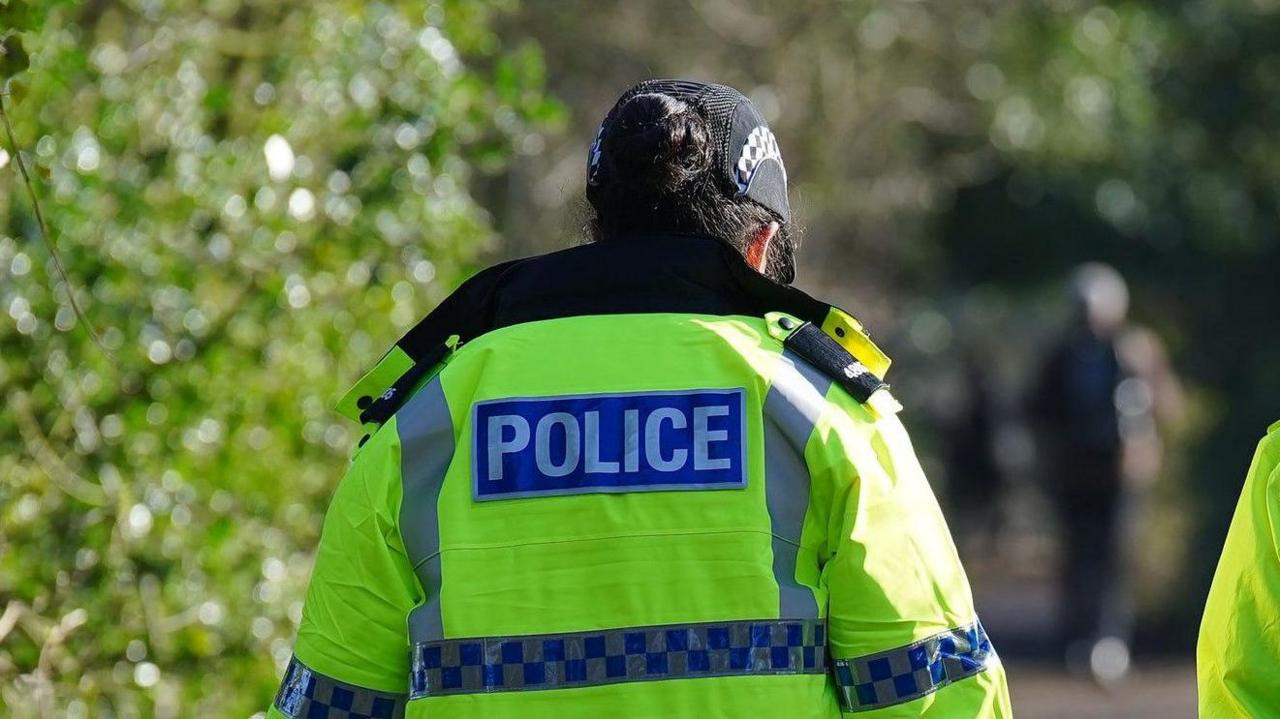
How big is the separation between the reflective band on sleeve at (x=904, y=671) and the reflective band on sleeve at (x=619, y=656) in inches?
1.7

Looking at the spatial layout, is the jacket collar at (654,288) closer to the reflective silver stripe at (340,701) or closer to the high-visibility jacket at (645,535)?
the high-visibility jacket at (645,535)

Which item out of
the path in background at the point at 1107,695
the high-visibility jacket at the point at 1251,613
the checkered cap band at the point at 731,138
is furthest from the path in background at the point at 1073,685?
the checkered cap band at the point at 731,138

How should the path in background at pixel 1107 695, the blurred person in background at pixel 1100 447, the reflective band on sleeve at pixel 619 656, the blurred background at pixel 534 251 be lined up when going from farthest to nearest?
the blurred person in background at pixel 1100 447
the path in background at pixel 1107 695
the blurred background at pixel 534 251
the reflective band on sleeve at pixel 619 656

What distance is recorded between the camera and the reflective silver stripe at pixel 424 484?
8.52ft

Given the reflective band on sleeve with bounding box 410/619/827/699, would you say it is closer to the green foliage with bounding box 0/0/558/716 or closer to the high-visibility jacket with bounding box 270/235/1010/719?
the high-visibility jacket with bounding box 270/235/1010/719

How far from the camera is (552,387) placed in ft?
8.55

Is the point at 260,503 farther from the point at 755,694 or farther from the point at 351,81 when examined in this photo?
the point at 755,694

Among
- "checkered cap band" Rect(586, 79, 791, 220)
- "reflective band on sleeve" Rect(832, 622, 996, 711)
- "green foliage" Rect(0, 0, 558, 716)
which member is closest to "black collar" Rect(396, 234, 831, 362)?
"checkered cap band" Rect(586, 79, 791, 220)

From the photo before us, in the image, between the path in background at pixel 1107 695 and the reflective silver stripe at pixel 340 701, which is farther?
the path in background at pixel 1107 695

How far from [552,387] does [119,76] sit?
2583 mm

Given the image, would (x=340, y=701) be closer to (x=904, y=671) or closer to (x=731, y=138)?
(x=904, y=671)

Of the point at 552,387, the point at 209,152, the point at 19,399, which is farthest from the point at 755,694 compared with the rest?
the point at 209,152

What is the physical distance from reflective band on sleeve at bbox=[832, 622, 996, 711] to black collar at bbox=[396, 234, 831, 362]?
442 millimetres

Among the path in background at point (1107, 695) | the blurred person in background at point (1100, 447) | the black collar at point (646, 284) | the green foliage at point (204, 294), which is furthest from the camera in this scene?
the blurred person in background at point (1100, 447)
